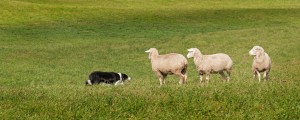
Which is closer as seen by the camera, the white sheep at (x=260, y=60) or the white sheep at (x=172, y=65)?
the white sheep at (x=172, y=65)

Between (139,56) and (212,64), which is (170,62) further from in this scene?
(139,56)

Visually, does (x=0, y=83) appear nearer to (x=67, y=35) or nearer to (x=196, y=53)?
(x=196, y=53)

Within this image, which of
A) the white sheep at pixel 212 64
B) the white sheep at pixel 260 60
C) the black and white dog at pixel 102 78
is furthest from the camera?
the black and white dog at pixel 102 78

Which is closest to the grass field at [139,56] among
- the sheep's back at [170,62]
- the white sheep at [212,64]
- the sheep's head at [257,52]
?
the white sheep at [212,64]

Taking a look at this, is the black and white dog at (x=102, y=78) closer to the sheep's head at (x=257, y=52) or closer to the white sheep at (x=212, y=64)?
the white sheep at (x=212, y=64)

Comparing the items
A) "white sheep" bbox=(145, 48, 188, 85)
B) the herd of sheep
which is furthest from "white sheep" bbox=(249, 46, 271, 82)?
"white sheep" bbox=(145, 48, 188, 85)

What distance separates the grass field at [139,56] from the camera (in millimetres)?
12672

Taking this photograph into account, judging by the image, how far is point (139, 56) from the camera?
37844 millimetres

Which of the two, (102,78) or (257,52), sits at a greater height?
(257,52)

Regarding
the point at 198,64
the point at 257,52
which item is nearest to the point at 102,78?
the point at 198,64

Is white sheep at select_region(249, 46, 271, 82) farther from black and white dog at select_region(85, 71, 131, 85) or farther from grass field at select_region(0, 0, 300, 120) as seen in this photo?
black and white dog at select_region(85, 71, 131, 85)

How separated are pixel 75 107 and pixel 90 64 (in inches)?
838

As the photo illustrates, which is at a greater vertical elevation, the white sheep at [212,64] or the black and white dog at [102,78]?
the white sheep at [212,64]

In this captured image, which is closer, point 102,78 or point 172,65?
point 172,65
